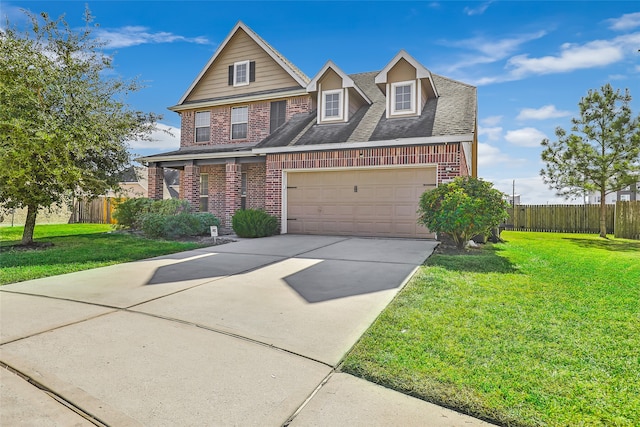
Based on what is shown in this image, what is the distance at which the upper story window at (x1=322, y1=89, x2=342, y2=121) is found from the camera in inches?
554

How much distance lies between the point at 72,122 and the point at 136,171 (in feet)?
10.0

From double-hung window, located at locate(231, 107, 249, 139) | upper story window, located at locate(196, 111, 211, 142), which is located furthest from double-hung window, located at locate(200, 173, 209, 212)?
double-hung window, located at locate(231, 107, 249, 139)

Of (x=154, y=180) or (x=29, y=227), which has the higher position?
(x=154, y=180)

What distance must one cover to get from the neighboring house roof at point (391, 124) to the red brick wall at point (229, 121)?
0.59m

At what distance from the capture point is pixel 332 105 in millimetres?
14242

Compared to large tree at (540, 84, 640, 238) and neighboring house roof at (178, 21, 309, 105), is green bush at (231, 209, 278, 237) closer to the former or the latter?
neighboring house roof at (178, 21, 309, 105)

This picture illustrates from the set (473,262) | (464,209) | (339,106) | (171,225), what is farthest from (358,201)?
(171,225)

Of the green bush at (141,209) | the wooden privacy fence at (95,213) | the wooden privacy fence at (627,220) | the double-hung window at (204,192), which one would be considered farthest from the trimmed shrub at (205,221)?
the wooden privacy fence at (627,220)

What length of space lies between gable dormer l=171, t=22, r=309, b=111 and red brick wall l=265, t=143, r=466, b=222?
3930mm

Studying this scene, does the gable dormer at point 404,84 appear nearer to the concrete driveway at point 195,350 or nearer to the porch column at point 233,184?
the porch column at point 233,184

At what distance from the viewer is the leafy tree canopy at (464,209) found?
8875 mm

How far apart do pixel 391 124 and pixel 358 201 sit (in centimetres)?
297

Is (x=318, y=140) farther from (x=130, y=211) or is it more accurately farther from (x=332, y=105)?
(x=130, y=211)

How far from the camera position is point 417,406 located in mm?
2438
